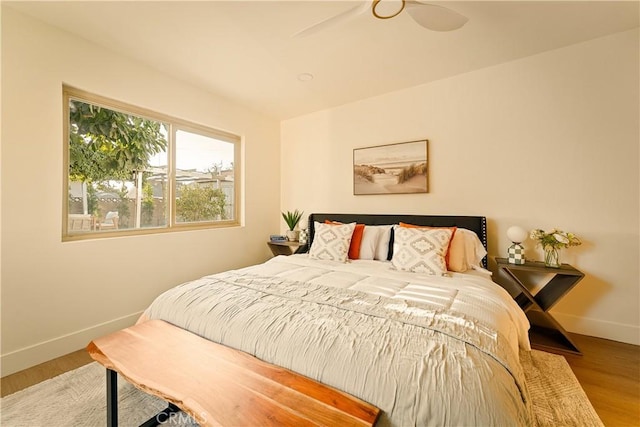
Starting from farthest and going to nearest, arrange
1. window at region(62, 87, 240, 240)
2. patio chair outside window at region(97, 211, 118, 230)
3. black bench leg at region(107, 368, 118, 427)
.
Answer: patio chair outside window at region(97, 211, 118, 230)
window at region(62, 87, 240, 240)
black bench leg at region(107, 368, 118, 427)

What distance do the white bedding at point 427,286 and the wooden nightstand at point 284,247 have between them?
2.96ft

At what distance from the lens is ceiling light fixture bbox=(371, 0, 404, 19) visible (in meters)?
1.60

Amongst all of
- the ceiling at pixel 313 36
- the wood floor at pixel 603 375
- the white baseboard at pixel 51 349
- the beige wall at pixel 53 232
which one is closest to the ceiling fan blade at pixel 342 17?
the ceiling at pixel 313 36

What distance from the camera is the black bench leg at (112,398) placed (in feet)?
4.26

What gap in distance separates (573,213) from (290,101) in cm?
324

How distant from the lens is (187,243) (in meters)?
3.02

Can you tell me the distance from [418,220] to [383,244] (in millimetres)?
499

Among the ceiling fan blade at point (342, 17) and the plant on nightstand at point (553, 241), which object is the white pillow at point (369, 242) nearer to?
the plant on nightstand at point (553, 241)

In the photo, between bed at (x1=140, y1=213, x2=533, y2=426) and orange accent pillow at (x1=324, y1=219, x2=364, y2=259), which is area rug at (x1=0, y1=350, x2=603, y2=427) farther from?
orange accent pillow at (x1=324, y1=219, x2=364, y2=259)

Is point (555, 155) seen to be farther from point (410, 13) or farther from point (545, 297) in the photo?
point (410, 13)

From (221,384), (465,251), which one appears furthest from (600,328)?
(221,384)

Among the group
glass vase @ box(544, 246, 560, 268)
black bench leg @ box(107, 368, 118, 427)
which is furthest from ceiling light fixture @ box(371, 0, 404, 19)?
black bench leg @ box(107, 368, 118, 427)

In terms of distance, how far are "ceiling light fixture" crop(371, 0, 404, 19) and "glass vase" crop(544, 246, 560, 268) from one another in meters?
2.30

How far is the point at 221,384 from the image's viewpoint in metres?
1.06
